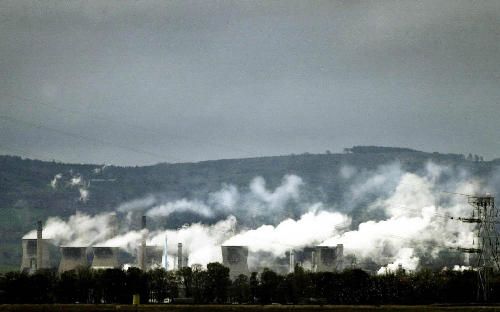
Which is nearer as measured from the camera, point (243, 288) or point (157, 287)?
point (157, 287)

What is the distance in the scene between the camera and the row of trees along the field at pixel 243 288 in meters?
138

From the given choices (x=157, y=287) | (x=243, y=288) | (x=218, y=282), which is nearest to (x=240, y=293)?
(x=243, y=288)

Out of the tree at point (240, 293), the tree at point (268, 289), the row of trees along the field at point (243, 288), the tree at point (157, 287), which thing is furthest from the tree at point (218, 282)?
the tree at point (157, 287)

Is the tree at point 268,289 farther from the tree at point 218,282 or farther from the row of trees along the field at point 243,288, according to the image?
the tree at point 218,282

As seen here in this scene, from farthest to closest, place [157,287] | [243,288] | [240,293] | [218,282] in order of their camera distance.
→ [218,282] < [243,288] < [240,293] < [157,287]

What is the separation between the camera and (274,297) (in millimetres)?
150625

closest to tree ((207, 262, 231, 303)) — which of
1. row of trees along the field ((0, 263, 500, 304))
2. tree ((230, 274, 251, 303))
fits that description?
row of trees along the field ((0, 263, 500, 304))

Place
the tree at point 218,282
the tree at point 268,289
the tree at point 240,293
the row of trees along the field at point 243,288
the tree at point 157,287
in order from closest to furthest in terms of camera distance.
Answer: the row of trees along the field at point 243,288 → the tree at point 157,287 → the tree at point 268,289 → the tree at point 240,293 → the tree at point 218,282

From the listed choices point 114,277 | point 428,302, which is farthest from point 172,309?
point 114,277

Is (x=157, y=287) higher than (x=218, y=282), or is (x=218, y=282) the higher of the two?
(x=218, y=282)

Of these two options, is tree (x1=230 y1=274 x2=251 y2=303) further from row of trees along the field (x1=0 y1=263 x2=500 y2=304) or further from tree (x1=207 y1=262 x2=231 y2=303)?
tree (x1=207 y1=262 x2=231 y2=303)

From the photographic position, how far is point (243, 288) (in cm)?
15838

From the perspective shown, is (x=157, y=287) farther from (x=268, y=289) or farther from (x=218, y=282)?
(x=268, y=289)

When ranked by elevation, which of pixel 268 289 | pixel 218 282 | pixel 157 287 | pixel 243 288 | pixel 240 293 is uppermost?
pixel 218 282
